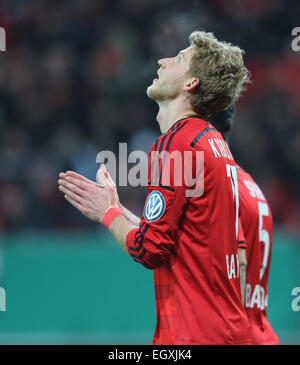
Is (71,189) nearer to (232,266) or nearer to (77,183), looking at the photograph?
(77,183)

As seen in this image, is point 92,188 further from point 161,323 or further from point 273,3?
point 273,3

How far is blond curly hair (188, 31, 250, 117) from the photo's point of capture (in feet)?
9.74

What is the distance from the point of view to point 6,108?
8.82m

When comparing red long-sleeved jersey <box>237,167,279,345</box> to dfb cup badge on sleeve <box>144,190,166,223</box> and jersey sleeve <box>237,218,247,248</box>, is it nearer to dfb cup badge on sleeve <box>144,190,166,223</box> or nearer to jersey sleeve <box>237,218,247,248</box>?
jersey sleeve <box>237,218,247,248</box>

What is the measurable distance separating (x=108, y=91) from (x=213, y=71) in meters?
6.24

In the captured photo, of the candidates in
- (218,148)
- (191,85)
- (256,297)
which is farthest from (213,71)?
(256,297)

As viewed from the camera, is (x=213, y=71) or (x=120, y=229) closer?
(x=120, y=229)

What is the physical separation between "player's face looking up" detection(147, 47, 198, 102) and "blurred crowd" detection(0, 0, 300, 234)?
13.1ft

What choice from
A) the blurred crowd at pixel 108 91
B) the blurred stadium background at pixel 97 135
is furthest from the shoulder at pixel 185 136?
the blurred crowd at pixel 108 91

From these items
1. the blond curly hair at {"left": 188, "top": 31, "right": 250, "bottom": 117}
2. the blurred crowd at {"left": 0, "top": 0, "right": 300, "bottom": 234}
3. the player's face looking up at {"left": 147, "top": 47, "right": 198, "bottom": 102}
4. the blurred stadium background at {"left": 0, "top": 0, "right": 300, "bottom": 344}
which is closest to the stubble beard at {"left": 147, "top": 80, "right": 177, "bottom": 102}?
the player's face looking up at {"left": 147, "top": 47, "right": 198, "bottom": 102}

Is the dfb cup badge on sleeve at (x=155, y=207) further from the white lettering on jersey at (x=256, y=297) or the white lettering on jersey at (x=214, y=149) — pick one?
the white lettering on jersey at (x=256, y=297)

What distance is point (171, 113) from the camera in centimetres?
303

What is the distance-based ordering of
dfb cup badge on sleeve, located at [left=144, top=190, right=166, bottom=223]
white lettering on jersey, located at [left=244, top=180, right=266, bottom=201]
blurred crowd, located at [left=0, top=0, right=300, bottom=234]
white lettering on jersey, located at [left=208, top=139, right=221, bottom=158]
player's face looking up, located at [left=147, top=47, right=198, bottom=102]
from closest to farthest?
dfb cup badge on sleeve, located at [left=144, top=190, right=166, bottom=223]
white lettering on jersey, located at [left=208, top=139, right=221, bottom=158]
player's face looking up, located at [left=147, top=47, right=198, bottom=102]
white lettering on jersey, located at [left=244, top=180, right=266, bottom=201]
blurred crowd, located at [left=0, top=0, right=300, bottom=234]
